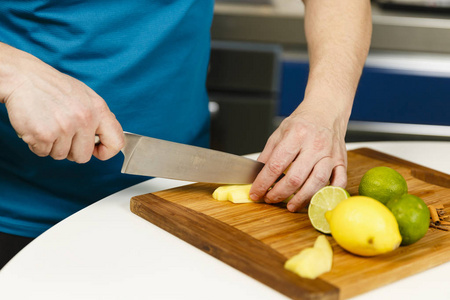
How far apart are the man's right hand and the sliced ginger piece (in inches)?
16.0

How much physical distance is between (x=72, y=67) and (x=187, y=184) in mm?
352

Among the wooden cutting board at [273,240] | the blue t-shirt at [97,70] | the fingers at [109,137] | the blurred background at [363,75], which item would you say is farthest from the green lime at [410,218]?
the blurred background at [363,75]

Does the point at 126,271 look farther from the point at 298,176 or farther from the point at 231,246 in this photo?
the point at 298,176

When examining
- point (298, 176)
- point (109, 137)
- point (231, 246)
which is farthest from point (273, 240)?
point (109, 137)

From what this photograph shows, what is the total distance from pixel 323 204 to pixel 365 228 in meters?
0.15

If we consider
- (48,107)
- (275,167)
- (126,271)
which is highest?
(48,107)

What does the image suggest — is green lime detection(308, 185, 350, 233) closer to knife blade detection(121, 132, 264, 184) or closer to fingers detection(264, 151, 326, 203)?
fingers detection(264, 151, 326, 203)

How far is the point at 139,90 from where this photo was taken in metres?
1.33

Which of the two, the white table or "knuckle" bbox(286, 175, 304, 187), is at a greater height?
"knuckle" bbox(286, 175, 304, 187)

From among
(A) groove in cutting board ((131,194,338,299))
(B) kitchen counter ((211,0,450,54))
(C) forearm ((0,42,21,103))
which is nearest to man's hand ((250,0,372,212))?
(A) groove in cutting board ((131,194,338,299))

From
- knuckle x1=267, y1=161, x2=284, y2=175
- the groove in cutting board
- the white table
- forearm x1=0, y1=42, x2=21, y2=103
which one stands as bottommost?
the white table

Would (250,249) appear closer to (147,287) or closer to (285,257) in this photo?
(285,257)

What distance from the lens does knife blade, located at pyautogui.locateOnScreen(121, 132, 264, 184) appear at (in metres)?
1.09

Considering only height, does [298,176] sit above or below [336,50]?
below
